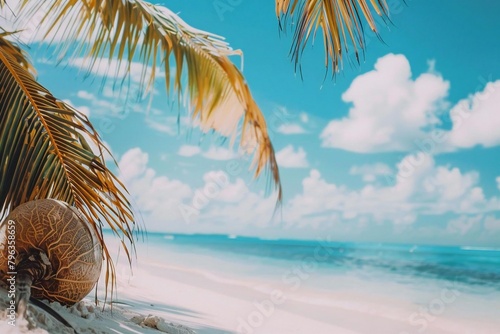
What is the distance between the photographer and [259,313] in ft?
17.5

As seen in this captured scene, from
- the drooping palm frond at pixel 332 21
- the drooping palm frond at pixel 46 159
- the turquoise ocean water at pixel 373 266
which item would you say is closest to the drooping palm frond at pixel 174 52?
the drooping palm frond at pixel 46 159

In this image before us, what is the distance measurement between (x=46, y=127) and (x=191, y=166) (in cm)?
2375

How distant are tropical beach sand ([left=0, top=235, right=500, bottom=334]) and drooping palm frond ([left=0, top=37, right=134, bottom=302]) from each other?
369 millimetres

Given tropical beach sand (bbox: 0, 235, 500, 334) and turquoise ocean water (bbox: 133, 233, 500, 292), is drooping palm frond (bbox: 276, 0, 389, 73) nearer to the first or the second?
tropical beach sand (bbox: 0, 235, 500, 334)

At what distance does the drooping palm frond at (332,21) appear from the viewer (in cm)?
181

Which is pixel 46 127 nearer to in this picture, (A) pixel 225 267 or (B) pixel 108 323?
(B) pixel 108 323

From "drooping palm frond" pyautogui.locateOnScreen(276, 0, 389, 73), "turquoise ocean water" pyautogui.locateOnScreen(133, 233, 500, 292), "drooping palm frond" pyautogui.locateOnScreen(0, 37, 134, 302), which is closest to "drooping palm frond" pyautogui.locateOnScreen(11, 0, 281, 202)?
"drooping palm frond" pyautogui.locateOnScreen(0, 37, 134, 302)

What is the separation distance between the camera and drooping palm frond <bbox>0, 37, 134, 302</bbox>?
7.36 feet

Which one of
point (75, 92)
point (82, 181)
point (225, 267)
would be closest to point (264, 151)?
point (82, 181)

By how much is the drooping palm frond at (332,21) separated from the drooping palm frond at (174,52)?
1054mm

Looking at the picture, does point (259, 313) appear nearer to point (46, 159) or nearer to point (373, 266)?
point (46, 159)

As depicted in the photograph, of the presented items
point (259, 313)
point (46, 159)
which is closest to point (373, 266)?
point (259, 313)

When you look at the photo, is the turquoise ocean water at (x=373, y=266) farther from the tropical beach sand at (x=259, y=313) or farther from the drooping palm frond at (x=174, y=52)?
the drooping palm frond at (x=174, y=52)

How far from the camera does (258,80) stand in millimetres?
22500
